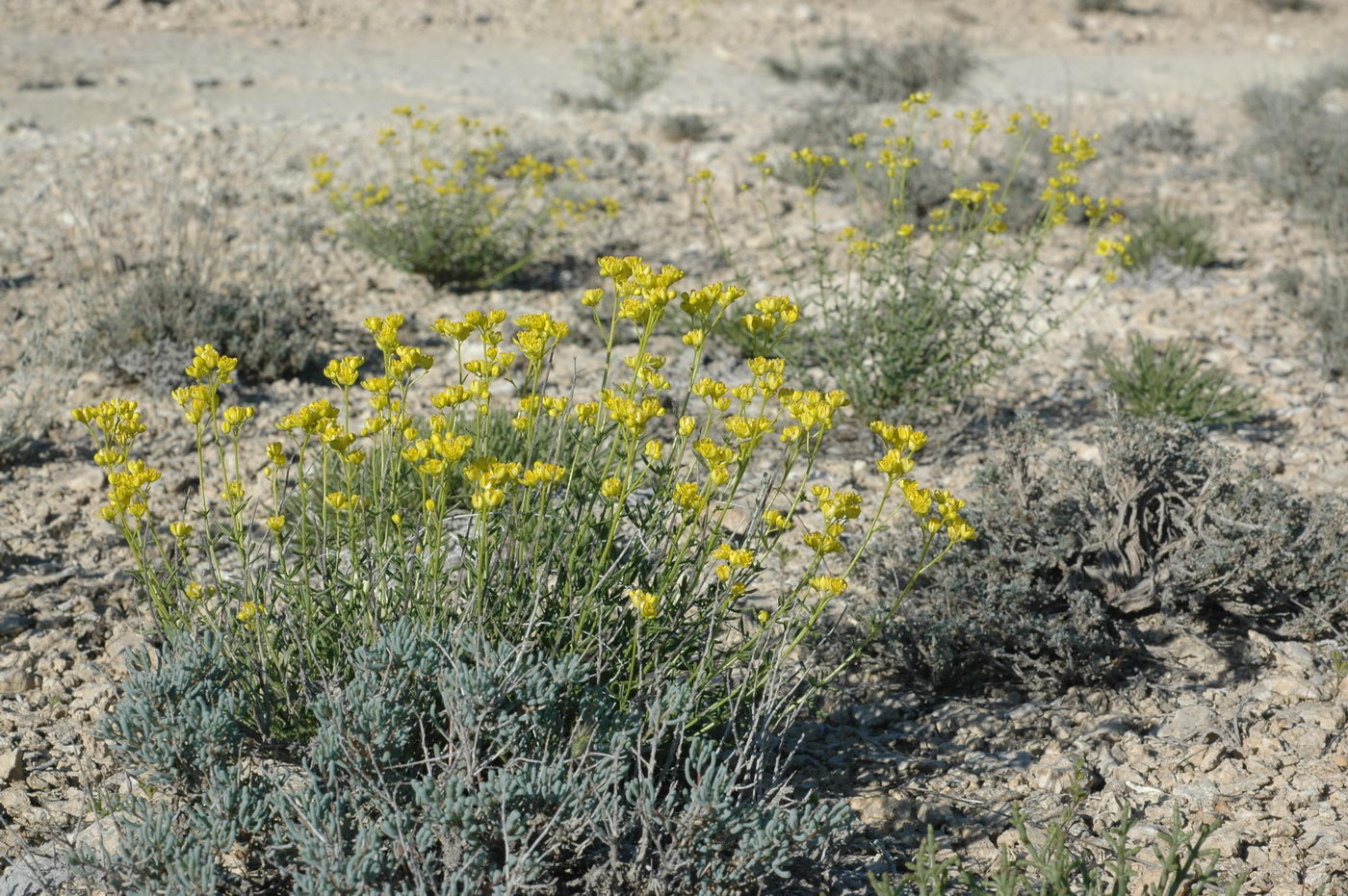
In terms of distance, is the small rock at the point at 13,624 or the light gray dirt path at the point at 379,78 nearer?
the small rock at the point at 13,624

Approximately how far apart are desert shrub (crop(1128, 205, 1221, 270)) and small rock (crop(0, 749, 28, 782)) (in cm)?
557

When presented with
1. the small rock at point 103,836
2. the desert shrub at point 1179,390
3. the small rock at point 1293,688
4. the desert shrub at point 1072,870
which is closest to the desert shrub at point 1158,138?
the desert shrub at point 1179,390

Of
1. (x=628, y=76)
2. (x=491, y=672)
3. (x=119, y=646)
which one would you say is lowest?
(x=119, y=646)

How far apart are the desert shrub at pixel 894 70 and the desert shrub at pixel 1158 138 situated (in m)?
2.05

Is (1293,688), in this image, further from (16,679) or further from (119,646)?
(16,679)

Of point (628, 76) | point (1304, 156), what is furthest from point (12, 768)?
point (628, 76)

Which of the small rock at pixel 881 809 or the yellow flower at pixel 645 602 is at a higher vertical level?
the yellow flower at pixel 645 602

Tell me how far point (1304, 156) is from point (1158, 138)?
1259 millimetres

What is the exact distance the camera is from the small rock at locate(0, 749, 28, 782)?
266 centimetres

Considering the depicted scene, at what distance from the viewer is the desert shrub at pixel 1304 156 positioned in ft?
22.3

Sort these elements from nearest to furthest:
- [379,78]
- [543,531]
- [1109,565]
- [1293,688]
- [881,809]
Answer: [543,531]
[881,809]
[1293,688]
[1109,565]
[379,78]

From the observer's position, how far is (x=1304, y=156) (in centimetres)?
734

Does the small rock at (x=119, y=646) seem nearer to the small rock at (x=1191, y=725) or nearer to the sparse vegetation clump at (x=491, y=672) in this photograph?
the sparse vegetation clump at (x=491, y=672)

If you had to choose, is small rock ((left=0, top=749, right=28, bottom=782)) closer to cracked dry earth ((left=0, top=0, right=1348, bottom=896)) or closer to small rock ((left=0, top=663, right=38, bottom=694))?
cracked dry earth ((left=0, top=0, right=1348, bottom=896))
